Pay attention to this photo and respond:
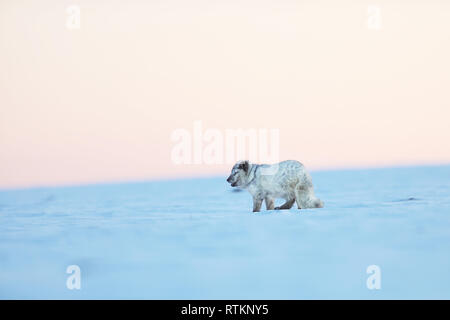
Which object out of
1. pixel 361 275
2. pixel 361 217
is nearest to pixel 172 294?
pixel 361 275

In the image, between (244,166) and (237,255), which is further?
(244,166)

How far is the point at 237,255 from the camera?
7.44m

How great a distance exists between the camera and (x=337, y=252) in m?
7.35

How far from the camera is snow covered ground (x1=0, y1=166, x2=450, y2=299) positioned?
6.07m

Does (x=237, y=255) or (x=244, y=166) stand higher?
(x=244, y=166)

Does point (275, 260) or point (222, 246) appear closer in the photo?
point (275, 260)

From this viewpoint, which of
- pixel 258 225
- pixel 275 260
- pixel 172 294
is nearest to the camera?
pixel 172 294

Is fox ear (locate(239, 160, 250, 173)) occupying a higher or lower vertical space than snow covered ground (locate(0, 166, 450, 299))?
higher

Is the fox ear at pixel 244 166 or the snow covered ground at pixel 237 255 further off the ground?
the fox ear at pixel 244 166

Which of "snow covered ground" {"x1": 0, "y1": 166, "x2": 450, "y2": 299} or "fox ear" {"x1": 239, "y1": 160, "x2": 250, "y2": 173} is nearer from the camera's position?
"snow covered ground" {"x1": 0, "y1": 166, "x2": 450, "y2": 299}

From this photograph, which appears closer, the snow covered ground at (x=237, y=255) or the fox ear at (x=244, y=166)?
the snow covered ground at (x=237, y=255)

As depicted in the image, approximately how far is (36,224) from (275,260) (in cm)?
590

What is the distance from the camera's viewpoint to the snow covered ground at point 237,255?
607cm
